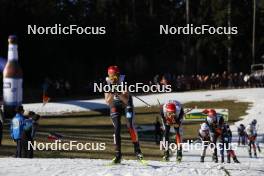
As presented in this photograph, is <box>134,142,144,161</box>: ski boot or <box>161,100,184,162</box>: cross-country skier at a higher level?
<box>161,100,184,162</box>: cross-country skier

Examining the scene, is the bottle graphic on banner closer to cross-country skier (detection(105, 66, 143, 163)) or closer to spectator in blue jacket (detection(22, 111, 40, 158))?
spectator in blue jacket (detection(22, 111, 40, 158))

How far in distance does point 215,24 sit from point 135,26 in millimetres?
8366

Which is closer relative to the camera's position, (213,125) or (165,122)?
(165,122)

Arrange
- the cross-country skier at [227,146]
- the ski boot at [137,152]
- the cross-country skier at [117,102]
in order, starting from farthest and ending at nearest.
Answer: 1. the cross-country skier at [227,146]
2. the ski boot at [137,152]
3. the cross-country skier at [117,102]

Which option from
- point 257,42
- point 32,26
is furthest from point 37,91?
point 257,42

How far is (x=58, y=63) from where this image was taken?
54688 millimetres

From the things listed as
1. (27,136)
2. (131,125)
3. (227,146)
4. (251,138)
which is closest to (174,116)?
(131,125)

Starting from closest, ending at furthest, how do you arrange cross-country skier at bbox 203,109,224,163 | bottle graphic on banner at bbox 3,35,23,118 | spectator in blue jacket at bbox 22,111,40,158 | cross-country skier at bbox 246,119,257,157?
spectator in blue jacket at bbox 22,111,40,158 → cross-country skier at bbox 203,109,224,163 → cross-country skier at bbox 246,119,257,157 → bottle graphic on banner at bbox 3,35,23,118

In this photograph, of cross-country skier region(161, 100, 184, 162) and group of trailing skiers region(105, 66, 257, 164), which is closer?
group of trailing skiers region(105, 66, 257, 164)

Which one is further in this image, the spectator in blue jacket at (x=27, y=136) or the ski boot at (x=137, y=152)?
the spectator in blue jacket at (x=27, y=136)

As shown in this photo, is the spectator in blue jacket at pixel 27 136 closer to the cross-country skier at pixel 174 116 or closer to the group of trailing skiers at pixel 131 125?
the group of trailing skiers at pixel 131 125

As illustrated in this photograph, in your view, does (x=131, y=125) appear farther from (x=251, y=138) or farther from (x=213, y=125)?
(x=251, y=138)

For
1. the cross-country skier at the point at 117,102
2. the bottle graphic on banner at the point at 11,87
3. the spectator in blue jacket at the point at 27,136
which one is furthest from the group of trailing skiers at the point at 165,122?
the bottle graphic on banner at the point at 11,87

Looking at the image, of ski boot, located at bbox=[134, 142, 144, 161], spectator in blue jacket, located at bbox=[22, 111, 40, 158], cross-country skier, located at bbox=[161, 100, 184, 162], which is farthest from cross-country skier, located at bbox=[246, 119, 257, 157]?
ski boot, located at bbox=[134, 142, 144, 161]
